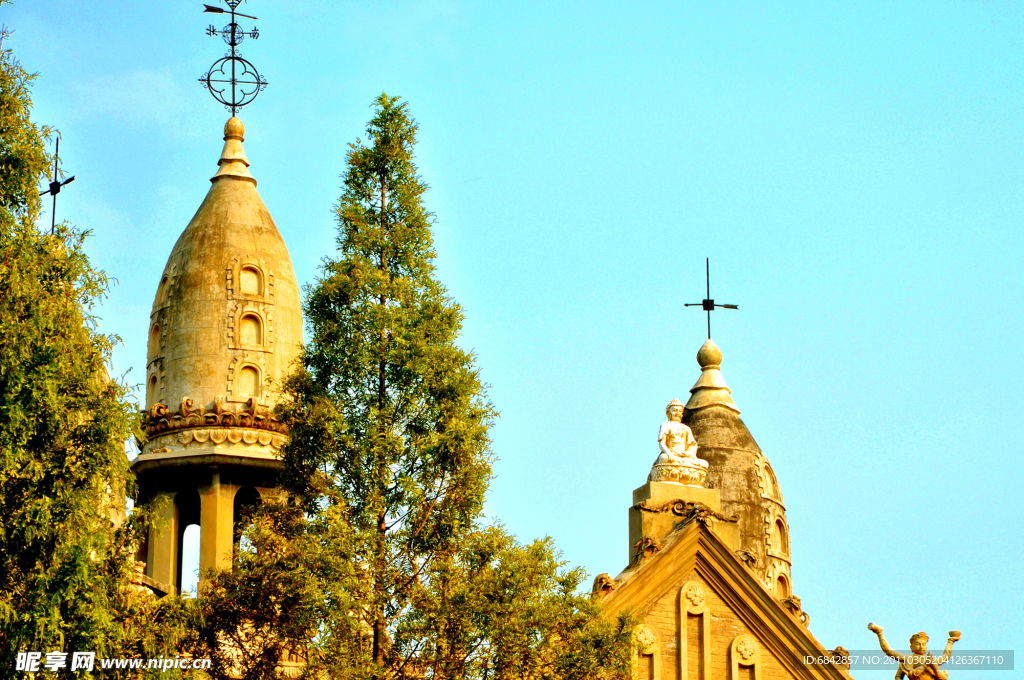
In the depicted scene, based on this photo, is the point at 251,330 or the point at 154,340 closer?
the point at 251,330

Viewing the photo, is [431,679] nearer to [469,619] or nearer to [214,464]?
[469,619]

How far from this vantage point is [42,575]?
964 inches

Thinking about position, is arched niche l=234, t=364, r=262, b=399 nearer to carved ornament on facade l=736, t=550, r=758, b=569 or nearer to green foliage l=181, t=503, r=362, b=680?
green foliage l=181, t=503, r=362, b=680

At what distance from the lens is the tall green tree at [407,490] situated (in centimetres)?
2714

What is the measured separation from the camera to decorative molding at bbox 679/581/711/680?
3334 centimetres

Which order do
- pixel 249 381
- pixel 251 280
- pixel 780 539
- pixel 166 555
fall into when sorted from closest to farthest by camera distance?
pixel 249 381, pixel 166 555, pixel 251 280, pixel 780 539

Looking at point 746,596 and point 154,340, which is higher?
point 154,340

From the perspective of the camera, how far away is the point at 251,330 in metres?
38.7

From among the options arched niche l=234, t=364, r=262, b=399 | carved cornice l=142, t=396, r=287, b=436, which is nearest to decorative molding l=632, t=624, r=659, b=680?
carved cornice l=142, t=396, r=287, b=436

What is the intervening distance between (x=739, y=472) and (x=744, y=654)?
11188 mm

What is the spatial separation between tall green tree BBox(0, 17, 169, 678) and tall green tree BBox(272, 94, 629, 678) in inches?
123

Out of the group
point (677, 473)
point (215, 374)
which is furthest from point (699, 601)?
point (215, 374)

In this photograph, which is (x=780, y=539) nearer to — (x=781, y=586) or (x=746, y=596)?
(x=781, y=586)

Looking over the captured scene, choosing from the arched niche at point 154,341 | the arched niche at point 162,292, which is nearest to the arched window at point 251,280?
the arched niche at point 162,292
